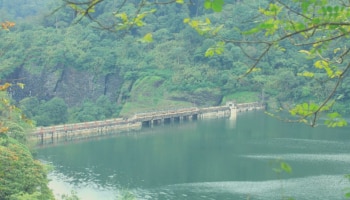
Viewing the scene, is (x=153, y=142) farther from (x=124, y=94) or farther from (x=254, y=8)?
(x=254, y=8)

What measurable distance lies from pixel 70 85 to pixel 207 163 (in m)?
27.9

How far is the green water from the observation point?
80.3ft

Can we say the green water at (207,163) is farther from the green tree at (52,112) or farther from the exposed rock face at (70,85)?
the exposed rock face at (70,85)

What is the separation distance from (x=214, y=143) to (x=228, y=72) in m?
18.5

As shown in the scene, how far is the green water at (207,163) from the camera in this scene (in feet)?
80.3

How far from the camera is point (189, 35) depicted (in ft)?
183

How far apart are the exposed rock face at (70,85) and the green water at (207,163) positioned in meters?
13.3

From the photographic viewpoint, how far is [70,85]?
55219 millimetres

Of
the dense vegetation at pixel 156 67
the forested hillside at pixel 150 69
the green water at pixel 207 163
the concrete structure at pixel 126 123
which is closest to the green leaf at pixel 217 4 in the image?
the green water at pixel 207 163

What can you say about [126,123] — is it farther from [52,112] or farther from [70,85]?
[70,85]

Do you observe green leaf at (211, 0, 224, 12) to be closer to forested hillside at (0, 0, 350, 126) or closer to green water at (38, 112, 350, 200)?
green water at (38, 112, 350, 200)

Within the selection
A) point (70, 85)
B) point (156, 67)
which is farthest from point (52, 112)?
point (156, 67)

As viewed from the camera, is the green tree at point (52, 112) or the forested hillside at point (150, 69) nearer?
the green tree at point (52, 112)

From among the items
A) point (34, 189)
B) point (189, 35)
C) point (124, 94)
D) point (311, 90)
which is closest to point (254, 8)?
point (189, 35)
